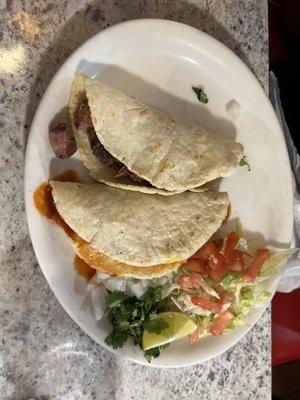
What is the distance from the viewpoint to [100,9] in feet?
6.42

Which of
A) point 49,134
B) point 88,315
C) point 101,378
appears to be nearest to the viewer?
point 49,134

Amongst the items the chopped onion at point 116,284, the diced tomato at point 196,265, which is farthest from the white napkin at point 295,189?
the chopped onion at point 116,284

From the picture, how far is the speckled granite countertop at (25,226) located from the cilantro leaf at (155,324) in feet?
0.76

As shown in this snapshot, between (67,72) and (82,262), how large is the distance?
619mm

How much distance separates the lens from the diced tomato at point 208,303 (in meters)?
1.98

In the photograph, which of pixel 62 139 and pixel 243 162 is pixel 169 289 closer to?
pixel 243 162

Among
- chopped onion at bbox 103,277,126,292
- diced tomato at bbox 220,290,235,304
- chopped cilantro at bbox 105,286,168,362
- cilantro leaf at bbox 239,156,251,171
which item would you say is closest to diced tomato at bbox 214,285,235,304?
diced tomato at bbox 220,290,235,304

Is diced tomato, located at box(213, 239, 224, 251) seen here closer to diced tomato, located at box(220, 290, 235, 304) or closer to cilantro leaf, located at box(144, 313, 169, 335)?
diced tomato, located at box(220, 290, 235, 304)

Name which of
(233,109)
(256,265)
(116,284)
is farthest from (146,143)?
(256,265)

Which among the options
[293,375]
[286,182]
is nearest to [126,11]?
[286,182]

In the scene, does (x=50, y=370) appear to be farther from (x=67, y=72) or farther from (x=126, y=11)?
(x=126, y=11)

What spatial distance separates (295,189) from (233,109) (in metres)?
0.56

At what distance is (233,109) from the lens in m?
2.00

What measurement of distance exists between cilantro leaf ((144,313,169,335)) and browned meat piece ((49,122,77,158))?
24.4 inches
